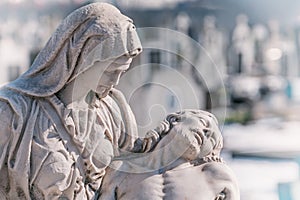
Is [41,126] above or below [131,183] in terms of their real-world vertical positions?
above

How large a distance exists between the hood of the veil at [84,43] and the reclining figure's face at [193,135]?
0.28 metres

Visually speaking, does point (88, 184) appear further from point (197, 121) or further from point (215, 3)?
point (215, 3)

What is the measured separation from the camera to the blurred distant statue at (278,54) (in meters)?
17.4

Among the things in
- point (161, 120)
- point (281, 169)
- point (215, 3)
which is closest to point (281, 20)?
point (215, 3)

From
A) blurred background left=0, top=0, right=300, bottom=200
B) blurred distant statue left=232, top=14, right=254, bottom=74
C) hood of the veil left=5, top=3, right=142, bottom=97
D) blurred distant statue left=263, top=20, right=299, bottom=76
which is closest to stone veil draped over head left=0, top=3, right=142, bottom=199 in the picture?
hood of the veil left=5, top=3, right=142, bottom=97

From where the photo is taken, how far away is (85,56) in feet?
7.89

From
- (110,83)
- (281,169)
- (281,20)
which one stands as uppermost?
(281,20)

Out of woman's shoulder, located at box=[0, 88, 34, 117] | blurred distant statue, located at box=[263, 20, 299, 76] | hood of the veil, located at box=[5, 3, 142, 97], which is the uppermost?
blurred distant statue, located at box=[263, 20, 299, 76]

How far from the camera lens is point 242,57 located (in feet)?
59.3

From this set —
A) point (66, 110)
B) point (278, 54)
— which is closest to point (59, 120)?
point (66, 110)

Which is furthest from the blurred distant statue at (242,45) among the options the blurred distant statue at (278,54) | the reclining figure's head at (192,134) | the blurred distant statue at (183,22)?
the reclining figure's head at (192,134)

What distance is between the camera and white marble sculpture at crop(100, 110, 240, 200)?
8.23ft

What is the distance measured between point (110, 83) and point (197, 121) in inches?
11.7

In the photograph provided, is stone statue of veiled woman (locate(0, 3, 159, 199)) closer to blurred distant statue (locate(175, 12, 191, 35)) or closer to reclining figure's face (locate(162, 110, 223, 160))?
reclining figure's face (locate(162, 110, 223, 160))
